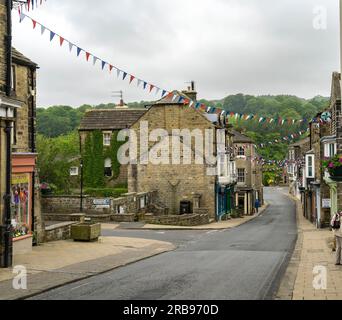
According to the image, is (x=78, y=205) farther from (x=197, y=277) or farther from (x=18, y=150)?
(x=197, y=277)

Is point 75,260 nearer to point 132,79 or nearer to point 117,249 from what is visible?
point 117,249

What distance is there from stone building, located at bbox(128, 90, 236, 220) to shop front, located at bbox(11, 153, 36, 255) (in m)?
24.2

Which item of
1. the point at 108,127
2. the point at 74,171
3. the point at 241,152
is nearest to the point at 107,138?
the point at 108,127

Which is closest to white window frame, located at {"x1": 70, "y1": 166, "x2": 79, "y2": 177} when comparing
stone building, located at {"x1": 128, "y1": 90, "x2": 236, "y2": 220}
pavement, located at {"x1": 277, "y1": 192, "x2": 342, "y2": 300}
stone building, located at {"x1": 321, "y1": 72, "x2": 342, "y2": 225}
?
stone building, located at {"x1": 128, "y1": 90, "x2": 236, "y2": 220}

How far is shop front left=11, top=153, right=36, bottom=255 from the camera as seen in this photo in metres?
18.9

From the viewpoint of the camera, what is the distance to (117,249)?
898 inches

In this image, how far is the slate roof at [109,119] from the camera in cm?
4912

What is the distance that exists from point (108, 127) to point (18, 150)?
28654 millimetres

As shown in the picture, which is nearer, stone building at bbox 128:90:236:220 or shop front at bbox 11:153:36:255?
shop front at bbox 11:153:36:255

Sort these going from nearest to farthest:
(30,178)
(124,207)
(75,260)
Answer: (75,260), (30,178), (124,207)

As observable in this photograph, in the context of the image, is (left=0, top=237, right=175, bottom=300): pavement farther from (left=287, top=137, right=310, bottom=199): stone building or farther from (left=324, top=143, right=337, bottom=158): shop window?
(left=287, top=137, right=310, bottom=199): stone building
